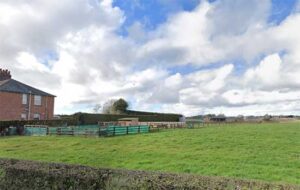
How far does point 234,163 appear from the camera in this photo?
1399cm

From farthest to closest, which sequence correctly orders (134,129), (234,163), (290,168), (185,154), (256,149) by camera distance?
(134,129), (256,149), (185,154), (234,163), (290,168)

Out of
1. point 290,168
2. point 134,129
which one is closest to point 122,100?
point 134,129

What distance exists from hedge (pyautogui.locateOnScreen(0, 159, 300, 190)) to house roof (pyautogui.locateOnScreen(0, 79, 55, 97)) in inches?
1689

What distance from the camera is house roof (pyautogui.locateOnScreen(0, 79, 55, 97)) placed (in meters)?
47.8

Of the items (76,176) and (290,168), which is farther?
(290,168)

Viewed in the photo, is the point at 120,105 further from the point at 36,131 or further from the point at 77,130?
the point at 77,130

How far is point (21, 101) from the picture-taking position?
164ft

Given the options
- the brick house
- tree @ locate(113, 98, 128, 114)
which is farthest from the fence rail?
tree @ locate(113, 98, 128, 114)

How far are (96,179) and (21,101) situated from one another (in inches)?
1840

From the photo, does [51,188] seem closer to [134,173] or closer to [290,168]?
[134,173]

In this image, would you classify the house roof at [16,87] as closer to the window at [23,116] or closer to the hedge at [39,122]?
the window at [23,116]

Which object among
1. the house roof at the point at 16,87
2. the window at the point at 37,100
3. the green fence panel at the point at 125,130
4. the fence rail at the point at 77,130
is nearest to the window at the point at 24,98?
the house roof at the point at 16,87

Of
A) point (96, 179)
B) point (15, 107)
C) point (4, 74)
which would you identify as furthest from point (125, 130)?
point (4, 74)

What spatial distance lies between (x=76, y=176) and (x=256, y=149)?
44.9 ft
